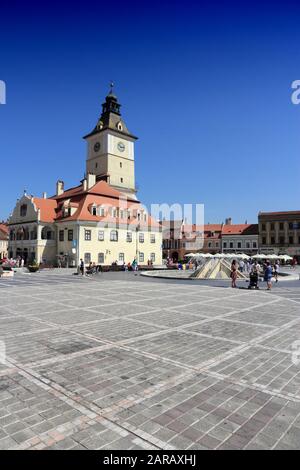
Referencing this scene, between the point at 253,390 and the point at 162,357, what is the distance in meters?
2.15

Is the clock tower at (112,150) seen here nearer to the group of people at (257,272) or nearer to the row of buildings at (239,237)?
the row of buildings at (239,237)

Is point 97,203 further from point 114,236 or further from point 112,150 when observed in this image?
point 112,150

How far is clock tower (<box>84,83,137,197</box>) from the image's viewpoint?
2606 inches

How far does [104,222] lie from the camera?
51.2 meters

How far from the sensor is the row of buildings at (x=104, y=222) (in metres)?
50.2

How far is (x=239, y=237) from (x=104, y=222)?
144 ft

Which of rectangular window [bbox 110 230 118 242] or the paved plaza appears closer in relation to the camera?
the paved plaza

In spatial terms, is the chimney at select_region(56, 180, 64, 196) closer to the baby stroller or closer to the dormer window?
the dormer window

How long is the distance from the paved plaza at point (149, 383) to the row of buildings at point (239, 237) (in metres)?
71.0

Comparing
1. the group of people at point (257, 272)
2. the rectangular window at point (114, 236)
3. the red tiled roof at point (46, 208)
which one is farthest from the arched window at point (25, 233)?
the group of people at point (257, 272)

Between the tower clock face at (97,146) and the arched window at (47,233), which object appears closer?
the arched window at (47,233)

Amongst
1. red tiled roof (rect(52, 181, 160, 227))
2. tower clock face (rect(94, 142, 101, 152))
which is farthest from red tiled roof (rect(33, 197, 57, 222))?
tower clock face (rect(94, 142, 101, 152))

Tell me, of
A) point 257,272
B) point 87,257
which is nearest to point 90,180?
point 87,257

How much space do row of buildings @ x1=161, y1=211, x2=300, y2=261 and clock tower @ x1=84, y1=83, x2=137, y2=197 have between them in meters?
18.4
